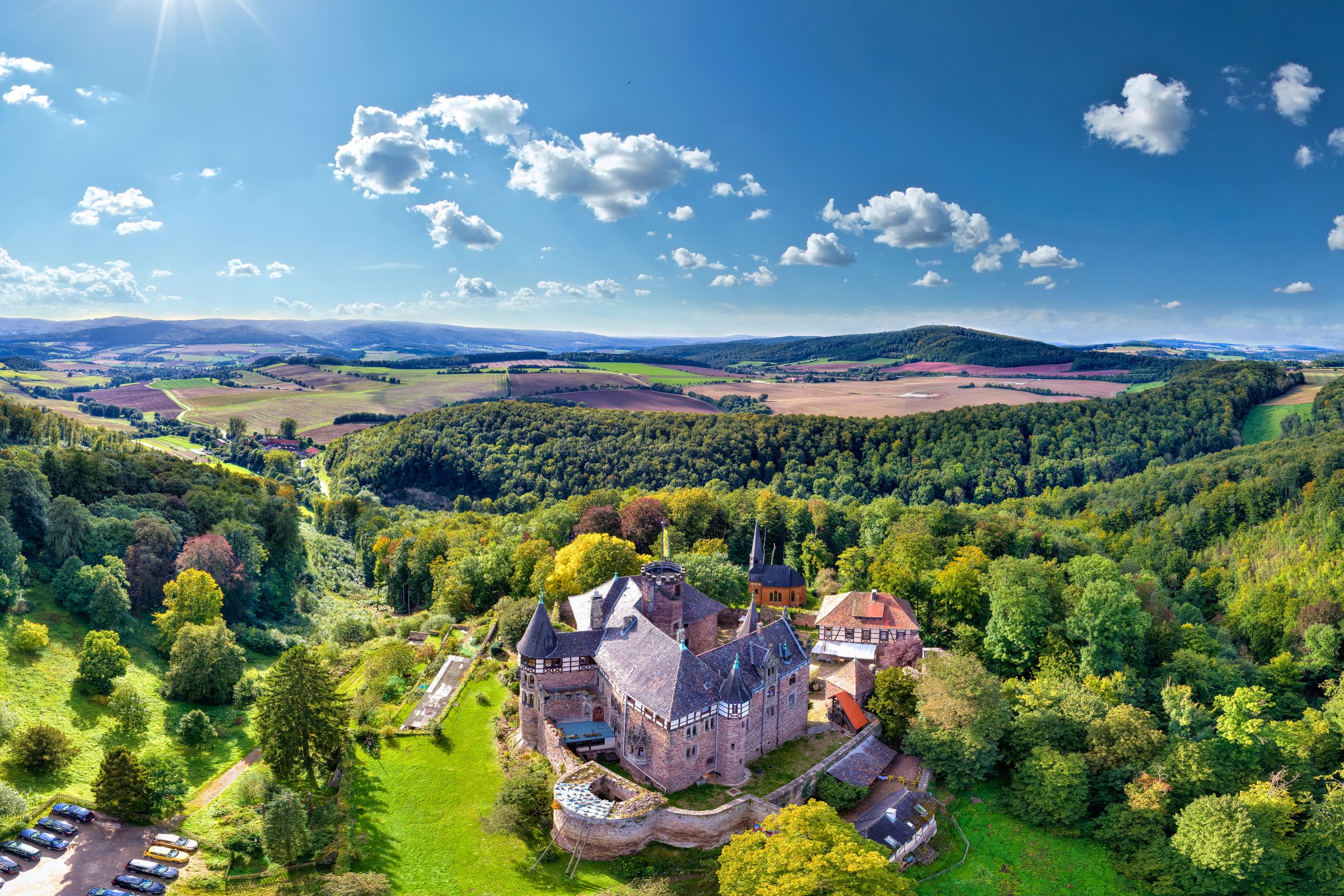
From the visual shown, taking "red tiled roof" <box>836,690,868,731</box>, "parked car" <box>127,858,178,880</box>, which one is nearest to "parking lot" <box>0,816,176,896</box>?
"parked car" <box>127,858,178,880</box>

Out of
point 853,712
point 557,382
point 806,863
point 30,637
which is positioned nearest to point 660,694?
point 806,863

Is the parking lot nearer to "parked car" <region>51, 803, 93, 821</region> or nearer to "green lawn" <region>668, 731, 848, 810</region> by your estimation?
"parked car" <region>51, 803, 93, 821</region>

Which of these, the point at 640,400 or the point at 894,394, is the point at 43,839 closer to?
the point at 640,400

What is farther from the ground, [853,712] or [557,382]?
[557,382]

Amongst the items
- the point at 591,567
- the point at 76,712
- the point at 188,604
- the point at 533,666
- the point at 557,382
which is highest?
the point at 557,382

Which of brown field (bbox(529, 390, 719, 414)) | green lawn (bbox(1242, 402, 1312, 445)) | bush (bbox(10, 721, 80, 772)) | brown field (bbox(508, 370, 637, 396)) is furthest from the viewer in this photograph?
brown field (bbox(508, 370, 637, 396))
